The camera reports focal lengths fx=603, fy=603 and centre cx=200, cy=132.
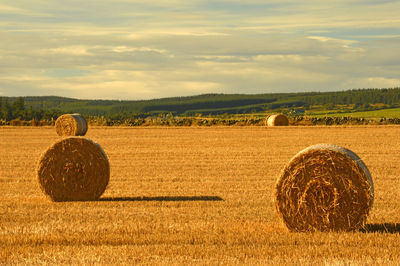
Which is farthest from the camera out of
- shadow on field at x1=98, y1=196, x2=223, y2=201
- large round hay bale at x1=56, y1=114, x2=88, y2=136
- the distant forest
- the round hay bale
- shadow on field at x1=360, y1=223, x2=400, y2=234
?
the distant forest

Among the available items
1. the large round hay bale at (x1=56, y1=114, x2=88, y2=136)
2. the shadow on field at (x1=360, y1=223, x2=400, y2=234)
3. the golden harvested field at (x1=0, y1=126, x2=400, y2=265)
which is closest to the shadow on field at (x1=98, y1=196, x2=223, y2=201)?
the golden harvested field at (x1=0, y1=126, x2=400, y2=265)

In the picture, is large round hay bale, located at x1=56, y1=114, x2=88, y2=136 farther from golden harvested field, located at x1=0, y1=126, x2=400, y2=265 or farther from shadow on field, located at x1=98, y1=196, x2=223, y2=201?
shadow on field, located at x1=98, y1=196, x2=223, y2=201

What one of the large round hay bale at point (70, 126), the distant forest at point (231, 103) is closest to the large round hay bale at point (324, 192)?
the large round hay bale at point (70, 126)

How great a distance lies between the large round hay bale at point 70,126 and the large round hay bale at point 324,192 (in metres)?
30.8

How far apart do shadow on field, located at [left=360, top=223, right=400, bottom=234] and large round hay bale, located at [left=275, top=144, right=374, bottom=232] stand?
0.27 metres

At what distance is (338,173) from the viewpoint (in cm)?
1105

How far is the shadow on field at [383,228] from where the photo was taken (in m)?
10.8

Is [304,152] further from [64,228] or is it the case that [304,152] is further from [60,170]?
[60,170]

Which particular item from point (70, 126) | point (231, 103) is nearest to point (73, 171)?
point (70, 126)

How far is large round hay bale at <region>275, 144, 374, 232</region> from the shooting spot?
1083cm

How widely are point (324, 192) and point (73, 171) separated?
6.76m

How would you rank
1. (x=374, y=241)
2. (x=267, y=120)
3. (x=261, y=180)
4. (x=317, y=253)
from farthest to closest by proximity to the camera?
(x=267, y=120) < (x=261, y=180) < (x=374, y=241) < (x=317, y=253)

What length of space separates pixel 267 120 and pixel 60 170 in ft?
140

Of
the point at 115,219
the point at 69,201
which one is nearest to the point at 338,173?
the point at 115,219
